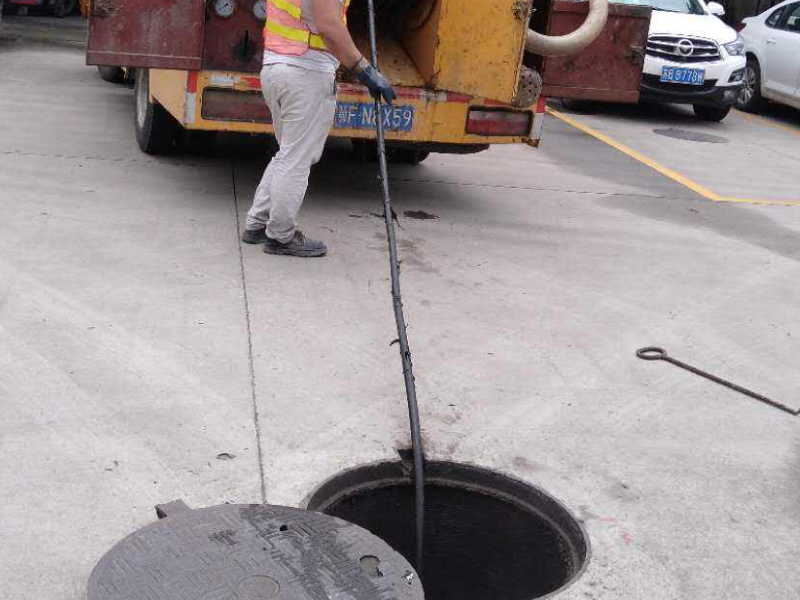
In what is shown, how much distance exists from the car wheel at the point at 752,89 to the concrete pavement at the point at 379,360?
23.2ft

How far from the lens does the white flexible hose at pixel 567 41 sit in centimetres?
611

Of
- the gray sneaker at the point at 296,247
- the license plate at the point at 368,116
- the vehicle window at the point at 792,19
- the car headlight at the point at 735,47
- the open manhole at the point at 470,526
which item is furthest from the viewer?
the vehicle window at the point at 792,19

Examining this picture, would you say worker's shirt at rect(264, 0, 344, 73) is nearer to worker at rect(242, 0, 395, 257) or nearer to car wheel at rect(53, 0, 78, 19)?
worker at rect(242, 0, 395, 257)

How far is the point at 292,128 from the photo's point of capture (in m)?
5.45

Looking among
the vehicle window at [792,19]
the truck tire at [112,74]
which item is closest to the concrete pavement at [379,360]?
the truck tire at [112,74]

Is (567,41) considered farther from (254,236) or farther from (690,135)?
(690,135)

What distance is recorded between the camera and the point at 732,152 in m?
10.9

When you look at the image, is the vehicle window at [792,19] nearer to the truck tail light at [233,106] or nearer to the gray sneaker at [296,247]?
the truck tail light at [233,106]

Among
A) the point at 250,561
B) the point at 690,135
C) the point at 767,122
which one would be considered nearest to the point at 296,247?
the point at 250,561

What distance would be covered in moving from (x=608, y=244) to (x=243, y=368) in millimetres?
3153

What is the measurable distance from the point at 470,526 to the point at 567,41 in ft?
11.5

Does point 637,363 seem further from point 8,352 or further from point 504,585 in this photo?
point 8,352

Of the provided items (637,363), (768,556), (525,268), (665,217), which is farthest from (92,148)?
(768,556)

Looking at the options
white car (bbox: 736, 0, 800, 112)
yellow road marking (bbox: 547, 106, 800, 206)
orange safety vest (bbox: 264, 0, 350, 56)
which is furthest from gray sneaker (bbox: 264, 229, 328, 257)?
white car (bbox: 736, 0, 800, 112)
